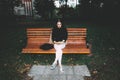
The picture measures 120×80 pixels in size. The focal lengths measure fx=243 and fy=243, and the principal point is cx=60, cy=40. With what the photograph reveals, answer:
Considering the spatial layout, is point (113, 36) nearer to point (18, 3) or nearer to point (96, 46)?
point (96, 46)

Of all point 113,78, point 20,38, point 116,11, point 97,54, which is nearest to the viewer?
point 113,78

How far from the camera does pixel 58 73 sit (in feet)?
23.6

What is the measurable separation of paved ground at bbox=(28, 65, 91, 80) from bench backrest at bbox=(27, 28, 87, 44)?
1.38m

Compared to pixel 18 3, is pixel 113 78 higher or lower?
lower

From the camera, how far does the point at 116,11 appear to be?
19.7 meters

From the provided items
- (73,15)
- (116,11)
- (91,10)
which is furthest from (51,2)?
(116,11)

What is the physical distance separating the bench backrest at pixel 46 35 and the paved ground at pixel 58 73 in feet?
4.53

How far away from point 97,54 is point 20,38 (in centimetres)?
435

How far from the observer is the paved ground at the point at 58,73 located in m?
6.88

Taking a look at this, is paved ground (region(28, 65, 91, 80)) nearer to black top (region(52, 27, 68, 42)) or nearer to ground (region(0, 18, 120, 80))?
ground (region(0, 18, 120, 80))

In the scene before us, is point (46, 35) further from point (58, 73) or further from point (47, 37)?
point (58, 73)

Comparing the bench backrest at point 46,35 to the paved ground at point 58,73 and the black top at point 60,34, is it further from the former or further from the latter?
the paved ground at point 58,73

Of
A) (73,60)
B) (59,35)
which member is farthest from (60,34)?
(73,60)

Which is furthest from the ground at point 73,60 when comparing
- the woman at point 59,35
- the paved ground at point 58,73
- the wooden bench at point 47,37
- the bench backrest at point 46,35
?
the woman at point 59,35
